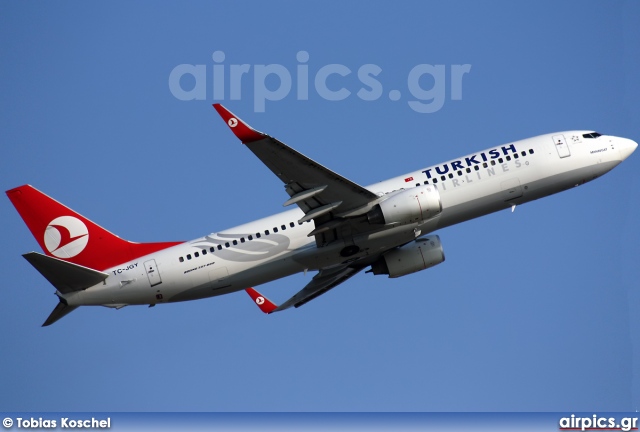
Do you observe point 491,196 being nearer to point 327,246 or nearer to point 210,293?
point 327,246

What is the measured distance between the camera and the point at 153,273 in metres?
56.8

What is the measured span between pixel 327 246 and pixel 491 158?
393 inches

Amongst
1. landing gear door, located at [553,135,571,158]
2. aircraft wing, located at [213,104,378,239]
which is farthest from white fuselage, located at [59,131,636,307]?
aircraft wing, located at [213,104,378,239]

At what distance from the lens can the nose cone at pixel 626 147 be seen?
59781 millimetres

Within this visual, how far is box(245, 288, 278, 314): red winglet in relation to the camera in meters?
63.9

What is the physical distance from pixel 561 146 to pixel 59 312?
28.2 m

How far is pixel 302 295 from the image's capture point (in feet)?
208

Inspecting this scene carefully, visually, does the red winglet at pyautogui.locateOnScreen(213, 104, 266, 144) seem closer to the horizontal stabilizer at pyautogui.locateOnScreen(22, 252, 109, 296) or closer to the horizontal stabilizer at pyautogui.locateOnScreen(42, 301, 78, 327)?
the horizontal stabilizer at pyautogui.locateOnScreen(22, 252, 109, 296)

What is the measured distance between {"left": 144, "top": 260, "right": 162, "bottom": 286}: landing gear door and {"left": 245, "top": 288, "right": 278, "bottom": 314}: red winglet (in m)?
8.46

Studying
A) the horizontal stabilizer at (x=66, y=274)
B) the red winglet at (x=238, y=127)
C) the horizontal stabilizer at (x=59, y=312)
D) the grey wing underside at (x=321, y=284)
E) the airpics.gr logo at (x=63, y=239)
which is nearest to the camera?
the red winglet at (x=238, y=127)

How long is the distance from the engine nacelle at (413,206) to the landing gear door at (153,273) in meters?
12.3

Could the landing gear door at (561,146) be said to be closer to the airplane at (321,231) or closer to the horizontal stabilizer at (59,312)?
the airplane at (321,231)

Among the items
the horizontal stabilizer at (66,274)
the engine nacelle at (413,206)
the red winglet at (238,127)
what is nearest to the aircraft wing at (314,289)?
the engine nacelle at (413,206)

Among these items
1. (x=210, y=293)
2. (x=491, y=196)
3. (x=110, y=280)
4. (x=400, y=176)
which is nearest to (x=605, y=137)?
(x=491, y=196)
